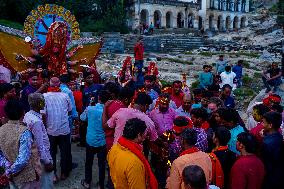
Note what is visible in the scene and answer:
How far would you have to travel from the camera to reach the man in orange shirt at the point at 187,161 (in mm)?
3545

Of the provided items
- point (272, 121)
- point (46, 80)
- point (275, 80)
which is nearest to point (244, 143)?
point (272, 121)

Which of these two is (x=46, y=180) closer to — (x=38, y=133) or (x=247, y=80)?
(x=38, y=133)

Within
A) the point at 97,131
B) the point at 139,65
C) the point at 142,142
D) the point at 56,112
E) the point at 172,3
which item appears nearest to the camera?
the point at 142,142

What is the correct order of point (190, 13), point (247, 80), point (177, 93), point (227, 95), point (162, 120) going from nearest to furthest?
point (162, 120) < point (177, 93) < point (227, 95) < point (247, 80) < point (190, 13)

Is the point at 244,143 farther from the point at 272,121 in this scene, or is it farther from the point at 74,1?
the point at 74,1

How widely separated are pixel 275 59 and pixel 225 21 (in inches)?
1248

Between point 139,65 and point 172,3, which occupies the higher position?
point 172,3

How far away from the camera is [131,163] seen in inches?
141

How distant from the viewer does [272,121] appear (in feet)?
14.8

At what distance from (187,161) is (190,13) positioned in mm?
47709

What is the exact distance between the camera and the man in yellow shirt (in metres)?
3.62

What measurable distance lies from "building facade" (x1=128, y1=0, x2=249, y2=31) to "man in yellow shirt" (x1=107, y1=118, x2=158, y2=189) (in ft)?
126

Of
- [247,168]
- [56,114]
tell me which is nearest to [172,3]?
[56,114]

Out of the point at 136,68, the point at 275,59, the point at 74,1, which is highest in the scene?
the point at 74,1
